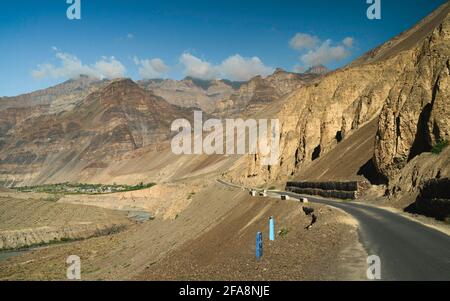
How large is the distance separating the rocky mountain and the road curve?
16.5ft

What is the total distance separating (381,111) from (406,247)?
72.5 ft

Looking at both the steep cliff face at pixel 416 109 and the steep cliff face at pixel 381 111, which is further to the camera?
the steep cliff face at pixel 381 111

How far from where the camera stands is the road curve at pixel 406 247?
10688mm

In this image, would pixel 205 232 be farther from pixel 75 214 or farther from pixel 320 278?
pixel 75 214

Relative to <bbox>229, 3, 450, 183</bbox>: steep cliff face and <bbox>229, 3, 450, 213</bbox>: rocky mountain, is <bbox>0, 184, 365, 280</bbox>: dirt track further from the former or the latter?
<bbox>229, 3, 450, 183</bbox>: steep cliff face

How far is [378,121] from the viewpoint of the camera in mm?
33938

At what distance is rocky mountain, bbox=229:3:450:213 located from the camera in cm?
2666

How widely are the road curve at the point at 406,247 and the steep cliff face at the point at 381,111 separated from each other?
32.8ft

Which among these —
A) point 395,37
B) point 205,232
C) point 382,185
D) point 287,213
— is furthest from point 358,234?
point 395,37

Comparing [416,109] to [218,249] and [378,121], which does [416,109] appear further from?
[218,249]
